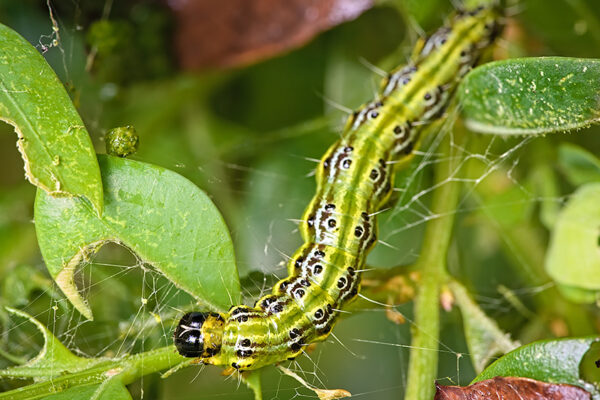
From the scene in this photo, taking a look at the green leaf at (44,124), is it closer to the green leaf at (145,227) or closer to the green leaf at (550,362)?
the green leaf at (145,227)

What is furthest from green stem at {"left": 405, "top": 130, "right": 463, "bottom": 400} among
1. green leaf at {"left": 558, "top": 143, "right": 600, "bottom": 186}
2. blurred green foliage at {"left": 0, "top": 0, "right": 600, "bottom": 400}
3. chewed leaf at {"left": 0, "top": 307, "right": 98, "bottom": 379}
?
chewed leaf at {"left": 0, "top": 307, "right": 98, "bottom": 379}

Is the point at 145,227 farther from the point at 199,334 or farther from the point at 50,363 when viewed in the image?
the point at 50,363

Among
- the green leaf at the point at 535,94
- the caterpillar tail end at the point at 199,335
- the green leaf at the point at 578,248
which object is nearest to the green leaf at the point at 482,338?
the green leaf at the point at 578,248

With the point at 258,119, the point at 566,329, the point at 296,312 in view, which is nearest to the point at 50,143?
the point at 296,312

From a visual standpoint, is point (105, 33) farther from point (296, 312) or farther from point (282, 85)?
point (296, 312)

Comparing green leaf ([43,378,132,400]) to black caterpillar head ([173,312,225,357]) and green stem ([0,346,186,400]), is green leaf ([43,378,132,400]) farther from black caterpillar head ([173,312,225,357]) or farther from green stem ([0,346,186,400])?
black caterpillar head ([173,312,225,357])

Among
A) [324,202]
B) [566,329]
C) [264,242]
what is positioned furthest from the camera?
[566,329]

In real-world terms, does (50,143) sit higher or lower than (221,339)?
higher
